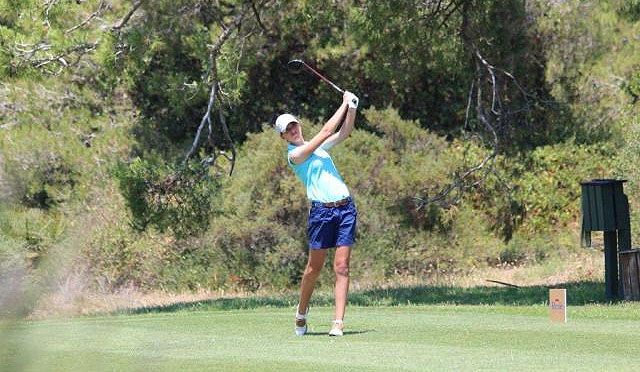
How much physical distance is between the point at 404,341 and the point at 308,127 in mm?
11720

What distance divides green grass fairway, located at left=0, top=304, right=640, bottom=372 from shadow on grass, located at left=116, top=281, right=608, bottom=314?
202cm

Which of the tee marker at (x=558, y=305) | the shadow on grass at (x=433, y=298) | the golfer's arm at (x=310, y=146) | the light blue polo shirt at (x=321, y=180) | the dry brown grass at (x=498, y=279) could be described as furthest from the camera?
the dry brown grass at (x=498, y=279)

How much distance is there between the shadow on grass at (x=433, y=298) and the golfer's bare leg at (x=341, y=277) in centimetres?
468

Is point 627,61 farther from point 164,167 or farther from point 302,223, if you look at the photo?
point 164,167

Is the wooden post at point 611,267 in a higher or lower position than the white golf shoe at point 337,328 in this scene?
higher

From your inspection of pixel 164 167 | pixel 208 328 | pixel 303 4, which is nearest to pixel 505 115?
pixel 303 4

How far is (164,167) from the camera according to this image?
17.8 m

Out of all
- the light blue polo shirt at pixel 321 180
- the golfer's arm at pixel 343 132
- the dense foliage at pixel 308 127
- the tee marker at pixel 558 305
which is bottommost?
the tee marker at pixel 558 305

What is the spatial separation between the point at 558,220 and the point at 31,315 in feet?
67.5

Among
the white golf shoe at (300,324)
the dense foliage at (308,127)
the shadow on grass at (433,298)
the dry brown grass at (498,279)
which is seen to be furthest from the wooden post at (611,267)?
the white golf shoe at (300,324)

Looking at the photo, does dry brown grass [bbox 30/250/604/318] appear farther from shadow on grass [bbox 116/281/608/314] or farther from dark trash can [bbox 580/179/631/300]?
dark trash can [bbox 580/179/631/300]

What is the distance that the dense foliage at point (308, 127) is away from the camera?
17.9 m

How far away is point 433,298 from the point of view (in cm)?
1581

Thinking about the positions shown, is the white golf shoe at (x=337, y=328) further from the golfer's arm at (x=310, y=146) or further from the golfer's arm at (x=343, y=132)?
the golfer's arm at (x=343, y=132)
